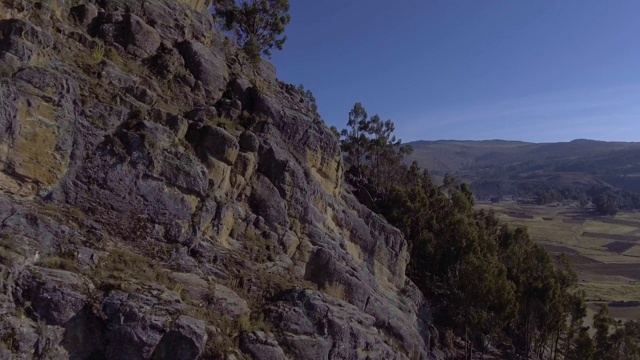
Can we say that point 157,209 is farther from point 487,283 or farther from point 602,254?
point 602,254

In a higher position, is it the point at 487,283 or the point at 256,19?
the point at 256,19

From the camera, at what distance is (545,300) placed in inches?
1582

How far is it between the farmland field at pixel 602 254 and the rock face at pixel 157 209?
6821 cm

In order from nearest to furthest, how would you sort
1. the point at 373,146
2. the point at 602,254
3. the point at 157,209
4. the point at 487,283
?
the point at 157,209 → the point at 487,283 → the point at 373,146 → the point at 602,254

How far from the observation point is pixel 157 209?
61.3ft

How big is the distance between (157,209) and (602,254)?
5851 inches

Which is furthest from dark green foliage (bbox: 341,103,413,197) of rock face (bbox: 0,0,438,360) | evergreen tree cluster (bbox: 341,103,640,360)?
rock face (bbox: 0,0,438,360)

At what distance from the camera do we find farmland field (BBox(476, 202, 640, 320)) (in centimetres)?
8094

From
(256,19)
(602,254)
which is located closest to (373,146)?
(256,19)

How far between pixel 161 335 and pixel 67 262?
13.1 feet

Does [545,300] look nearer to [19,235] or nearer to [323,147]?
[323,147]

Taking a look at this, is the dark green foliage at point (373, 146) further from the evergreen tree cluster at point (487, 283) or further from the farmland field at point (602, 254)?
the farmland field at point (602, 254)

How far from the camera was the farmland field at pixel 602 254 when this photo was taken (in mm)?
80938

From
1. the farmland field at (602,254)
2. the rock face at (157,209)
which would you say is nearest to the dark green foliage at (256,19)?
the rock face at (157,209)
